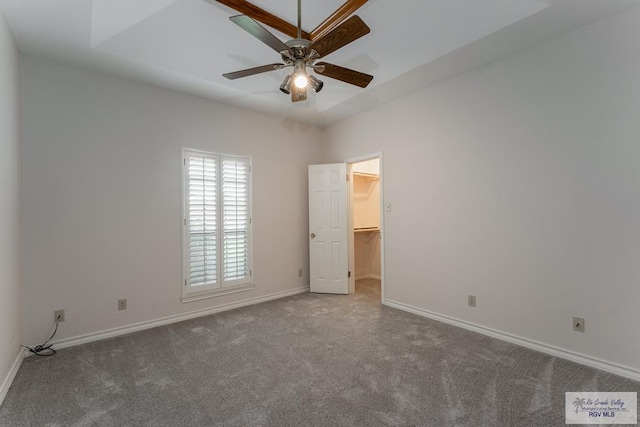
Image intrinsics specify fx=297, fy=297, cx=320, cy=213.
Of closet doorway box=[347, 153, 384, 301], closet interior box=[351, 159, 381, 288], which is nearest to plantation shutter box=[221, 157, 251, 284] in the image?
closet doorway box=[347, 153, 384, 301]

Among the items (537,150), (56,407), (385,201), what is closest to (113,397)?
(56,407)

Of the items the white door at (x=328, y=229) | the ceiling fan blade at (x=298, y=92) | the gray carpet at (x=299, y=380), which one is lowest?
the gray carpet at (x=299, y=380)

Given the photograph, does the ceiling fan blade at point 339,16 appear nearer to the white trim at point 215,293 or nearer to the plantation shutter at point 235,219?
the plantation shutter at point 235,219

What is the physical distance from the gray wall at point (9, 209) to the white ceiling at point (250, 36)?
0.35 meters

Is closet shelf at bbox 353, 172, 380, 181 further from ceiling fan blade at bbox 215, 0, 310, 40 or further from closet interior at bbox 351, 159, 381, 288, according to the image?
ceiling fan blade at bbox 215, 0, 310, 40

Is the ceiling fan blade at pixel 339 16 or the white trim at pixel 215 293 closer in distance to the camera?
the ceiling fan blade at pixel 339 16

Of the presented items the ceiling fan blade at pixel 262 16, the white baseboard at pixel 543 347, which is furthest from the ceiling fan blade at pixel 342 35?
the white baseboard at pixel 543 347

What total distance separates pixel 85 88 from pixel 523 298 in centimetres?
498

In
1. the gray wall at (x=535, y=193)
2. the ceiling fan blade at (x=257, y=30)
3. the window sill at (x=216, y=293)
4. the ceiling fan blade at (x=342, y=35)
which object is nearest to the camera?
the ceiling fan blade at (x=257, y=30)

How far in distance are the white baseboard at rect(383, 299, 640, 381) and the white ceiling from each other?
2.81 meters

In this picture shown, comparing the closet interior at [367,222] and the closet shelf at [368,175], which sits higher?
the closet shelf at [368,175]

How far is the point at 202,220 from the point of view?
3.88 meters

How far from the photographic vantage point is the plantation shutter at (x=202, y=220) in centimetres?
382

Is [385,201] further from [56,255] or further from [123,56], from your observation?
[56,255]
